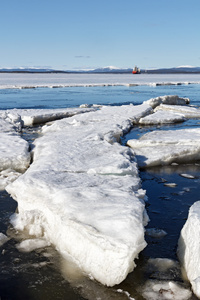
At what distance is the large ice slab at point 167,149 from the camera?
629 cm

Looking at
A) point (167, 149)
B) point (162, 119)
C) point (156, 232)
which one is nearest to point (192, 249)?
point (156, 232)

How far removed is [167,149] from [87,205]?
3.52 metres

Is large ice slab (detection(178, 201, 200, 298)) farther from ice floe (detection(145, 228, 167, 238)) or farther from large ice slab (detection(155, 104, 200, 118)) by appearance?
large ice slab (detection(155, 104, 200, 118))

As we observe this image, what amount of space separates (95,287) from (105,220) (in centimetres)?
57

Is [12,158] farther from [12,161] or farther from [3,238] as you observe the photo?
[3,238]

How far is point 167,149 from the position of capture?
21.7ft

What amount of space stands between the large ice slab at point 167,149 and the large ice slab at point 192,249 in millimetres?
2973

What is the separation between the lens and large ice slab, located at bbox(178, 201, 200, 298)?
270 cm

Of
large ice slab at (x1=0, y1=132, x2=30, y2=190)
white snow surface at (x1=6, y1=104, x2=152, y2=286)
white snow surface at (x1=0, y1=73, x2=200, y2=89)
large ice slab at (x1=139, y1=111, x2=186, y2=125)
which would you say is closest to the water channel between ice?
white snow surface at (x1=6, y1=104, x2=152, y2=286)

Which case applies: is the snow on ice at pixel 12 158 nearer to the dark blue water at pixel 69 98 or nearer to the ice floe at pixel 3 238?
the ice floe at pixel 3 238

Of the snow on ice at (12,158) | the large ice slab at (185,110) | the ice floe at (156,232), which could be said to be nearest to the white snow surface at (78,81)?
the large ice slab at (185,110)

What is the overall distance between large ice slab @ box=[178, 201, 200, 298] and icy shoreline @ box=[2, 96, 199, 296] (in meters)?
0.42

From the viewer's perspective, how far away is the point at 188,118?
12133 mm

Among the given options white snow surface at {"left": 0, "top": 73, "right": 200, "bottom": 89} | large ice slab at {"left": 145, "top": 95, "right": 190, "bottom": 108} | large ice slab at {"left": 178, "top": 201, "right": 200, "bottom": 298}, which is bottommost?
large ice slab at {"left": 178, "top": 201, "right": 200, "bottom": 298}
